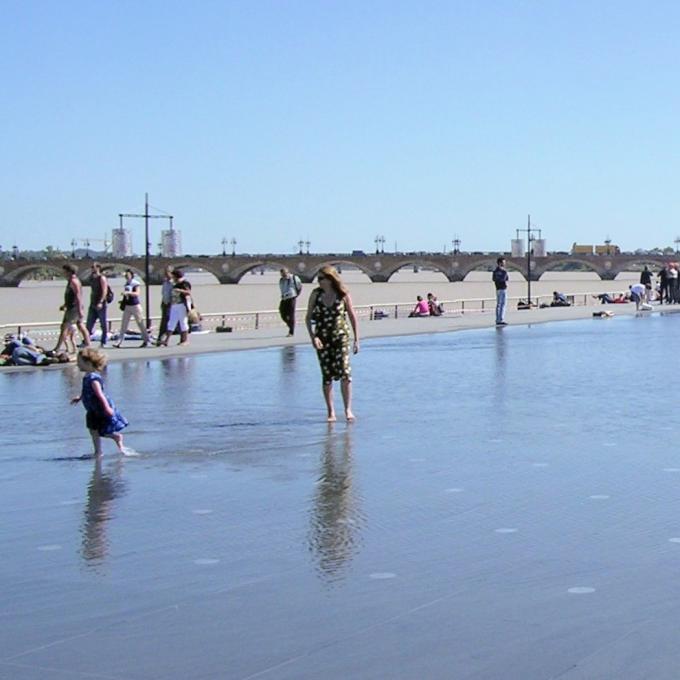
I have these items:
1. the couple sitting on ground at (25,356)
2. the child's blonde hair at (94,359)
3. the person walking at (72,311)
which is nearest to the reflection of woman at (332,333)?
the child's blonde hair at (94,359)

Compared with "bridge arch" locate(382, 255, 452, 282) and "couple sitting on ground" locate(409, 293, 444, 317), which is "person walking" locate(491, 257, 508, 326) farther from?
"bridge arch" locate(382, 255, 452, 282)

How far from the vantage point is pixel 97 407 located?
395 inches

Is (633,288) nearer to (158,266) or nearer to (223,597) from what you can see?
(223,597)

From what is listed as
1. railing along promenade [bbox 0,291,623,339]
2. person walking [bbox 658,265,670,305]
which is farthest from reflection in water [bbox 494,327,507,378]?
person walking [bbox 658,265,670,305]

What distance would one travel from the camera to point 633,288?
41875mm

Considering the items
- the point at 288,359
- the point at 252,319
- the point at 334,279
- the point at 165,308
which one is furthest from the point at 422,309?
the point at 334,279

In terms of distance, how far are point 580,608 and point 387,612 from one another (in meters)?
0.79

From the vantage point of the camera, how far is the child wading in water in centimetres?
1005

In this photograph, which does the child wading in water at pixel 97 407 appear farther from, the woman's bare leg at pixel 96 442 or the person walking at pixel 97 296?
the person walking at pixel 97 296

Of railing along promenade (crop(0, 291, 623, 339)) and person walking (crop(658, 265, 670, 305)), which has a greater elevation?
person walking (crop(658, 265, 670, 305))

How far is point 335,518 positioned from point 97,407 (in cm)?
304

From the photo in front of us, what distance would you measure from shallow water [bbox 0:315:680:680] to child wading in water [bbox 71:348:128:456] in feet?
1.12

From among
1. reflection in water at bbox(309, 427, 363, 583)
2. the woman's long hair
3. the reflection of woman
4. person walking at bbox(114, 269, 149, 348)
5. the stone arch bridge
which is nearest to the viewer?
reflection in water at bbox(309, 427, 363, 583)

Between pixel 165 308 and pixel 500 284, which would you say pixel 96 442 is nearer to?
pixel 165 308
